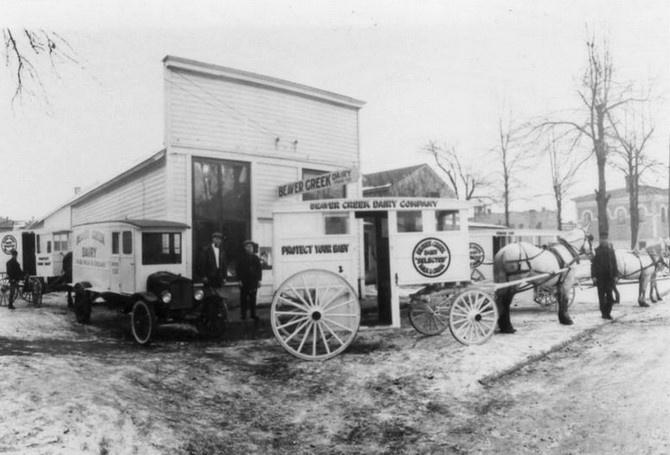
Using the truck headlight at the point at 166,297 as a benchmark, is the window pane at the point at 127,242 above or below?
above

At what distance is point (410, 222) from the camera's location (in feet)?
22.0

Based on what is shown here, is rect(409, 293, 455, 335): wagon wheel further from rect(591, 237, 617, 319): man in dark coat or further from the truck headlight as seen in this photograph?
the truck headlight

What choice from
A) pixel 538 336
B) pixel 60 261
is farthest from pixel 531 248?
pixel 60 261

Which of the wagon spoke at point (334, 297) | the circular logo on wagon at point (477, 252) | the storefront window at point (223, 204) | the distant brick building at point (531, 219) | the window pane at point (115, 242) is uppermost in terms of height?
the distant brick building at point (531, 219)

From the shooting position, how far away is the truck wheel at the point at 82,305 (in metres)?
9.70

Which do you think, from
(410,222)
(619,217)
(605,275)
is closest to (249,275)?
(410,222)

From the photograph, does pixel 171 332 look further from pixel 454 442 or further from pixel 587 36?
pixel 587 36

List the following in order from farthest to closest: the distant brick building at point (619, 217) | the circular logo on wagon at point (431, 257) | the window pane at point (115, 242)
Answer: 1. the distant brick building at point (619, 217)
2. the window pane at point (115, 242)
3. the circular logo on wagon at point (431, 257)

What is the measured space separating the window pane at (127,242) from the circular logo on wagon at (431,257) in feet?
16.4

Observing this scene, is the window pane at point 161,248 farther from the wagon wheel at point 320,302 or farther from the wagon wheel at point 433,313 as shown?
the wagon wheel at point 433,313

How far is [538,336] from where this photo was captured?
25.1 feet

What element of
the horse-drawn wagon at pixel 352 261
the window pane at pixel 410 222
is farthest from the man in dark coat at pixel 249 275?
the window pane at pixel 410 222

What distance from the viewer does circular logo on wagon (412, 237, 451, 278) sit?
21.6 ft

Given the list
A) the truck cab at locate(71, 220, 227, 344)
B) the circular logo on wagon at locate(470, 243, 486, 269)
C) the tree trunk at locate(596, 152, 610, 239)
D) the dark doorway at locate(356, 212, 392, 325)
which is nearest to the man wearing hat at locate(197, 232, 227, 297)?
the truck cab at locate(71, 220, 227, 344)
